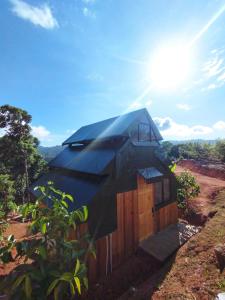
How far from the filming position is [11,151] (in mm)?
15930

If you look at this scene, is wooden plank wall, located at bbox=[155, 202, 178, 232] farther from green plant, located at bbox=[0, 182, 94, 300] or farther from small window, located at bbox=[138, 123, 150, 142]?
green plant, located at bbox=[0, 182, 94, 300]

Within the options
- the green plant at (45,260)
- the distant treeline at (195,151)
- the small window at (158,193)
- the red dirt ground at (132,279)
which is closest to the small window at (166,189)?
the small window at (158,193)

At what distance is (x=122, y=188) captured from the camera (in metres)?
6.96

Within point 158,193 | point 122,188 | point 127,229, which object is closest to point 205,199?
point 158,193

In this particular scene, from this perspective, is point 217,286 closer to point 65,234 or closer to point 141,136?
Result: point 65,234

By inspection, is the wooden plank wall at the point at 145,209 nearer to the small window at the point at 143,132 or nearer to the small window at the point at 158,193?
the small window at the point at 158,193

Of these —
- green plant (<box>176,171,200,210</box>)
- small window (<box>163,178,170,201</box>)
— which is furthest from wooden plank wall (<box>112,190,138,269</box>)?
green plant (<box>176,171,200,210</box>)

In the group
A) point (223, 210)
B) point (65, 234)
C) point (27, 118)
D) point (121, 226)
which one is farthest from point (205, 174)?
point (65, 234)

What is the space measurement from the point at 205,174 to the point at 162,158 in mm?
18160

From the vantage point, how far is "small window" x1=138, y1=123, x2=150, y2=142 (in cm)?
841

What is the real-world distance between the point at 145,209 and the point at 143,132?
3626 mm

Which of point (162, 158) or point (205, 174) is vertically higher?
point (162, 158)

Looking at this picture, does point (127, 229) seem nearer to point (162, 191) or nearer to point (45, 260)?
point (162, 191)

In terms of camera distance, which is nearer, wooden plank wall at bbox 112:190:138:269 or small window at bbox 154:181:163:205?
wooden plank wall at bbox 112:190:138:269
